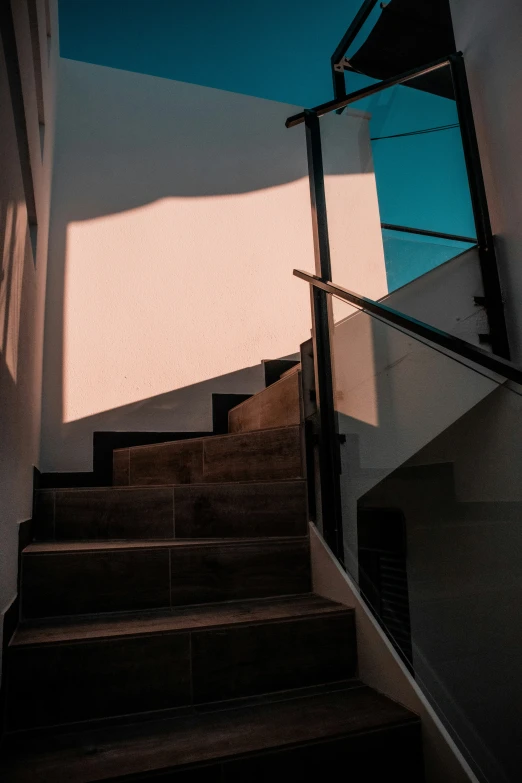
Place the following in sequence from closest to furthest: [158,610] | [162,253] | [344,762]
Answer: [344,762] → [158,610] → [162,253]

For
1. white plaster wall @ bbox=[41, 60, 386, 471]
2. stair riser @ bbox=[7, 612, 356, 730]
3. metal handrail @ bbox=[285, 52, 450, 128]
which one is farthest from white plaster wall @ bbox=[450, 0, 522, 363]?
white plaster wall @ bbox=[41, 60, 386, 471]

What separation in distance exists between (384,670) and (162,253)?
285 cm

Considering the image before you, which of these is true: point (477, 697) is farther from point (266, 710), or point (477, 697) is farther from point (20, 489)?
point (20, 489)

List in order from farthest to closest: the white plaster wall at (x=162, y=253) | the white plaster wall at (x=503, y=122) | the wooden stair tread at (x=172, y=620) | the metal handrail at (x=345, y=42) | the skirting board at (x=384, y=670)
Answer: the metal handrail at (x=345, y=42) → the white plaster wall at (x=162, y=253) → the white plaster wall at (x=503, y=122) → the wooden stair tread at (x=172, y=620) → the skirting board at (x=384, y=670)

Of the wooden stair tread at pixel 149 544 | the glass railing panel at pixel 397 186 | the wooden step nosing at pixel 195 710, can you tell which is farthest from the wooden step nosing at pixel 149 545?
the glass railing panel at pixel 397 186

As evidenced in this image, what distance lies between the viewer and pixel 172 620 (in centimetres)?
153

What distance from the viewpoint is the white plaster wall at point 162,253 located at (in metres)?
3.21

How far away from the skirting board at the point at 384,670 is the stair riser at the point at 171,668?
0.06 metres

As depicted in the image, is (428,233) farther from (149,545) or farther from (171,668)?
(171,668)

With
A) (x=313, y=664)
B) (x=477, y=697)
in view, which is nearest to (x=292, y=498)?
(x=313, y=664)

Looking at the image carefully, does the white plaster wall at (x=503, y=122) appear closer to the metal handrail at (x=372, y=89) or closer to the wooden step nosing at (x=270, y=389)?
the metal handrail at (x=372, y=89)

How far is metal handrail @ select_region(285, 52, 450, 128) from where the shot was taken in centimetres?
242

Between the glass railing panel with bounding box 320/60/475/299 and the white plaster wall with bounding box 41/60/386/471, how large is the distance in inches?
51.4

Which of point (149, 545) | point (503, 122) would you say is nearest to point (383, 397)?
point (149, 545)
